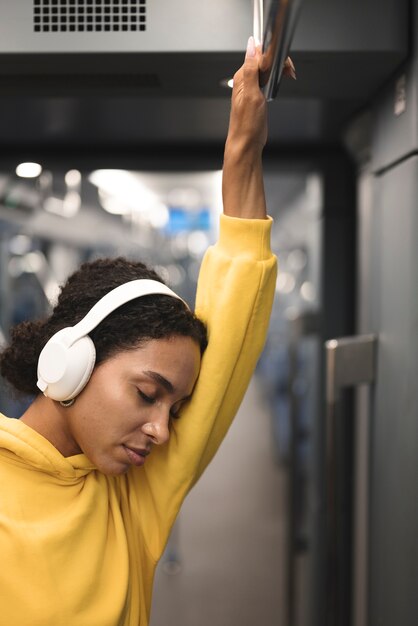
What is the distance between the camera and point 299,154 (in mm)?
2426

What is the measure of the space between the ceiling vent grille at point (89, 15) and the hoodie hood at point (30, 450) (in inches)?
32.0

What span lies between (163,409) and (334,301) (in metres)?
1.32

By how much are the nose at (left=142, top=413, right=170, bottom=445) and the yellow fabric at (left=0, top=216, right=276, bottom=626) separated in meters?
0.16

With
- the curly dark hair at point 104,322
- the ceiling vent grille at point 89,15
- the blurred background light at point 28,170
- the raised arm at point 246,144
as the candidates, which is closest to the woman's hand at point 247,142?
the raised arm at point 246,144

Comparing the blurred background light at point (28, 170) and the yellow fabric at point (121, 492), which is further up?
the blurred background light at point (28, 170)

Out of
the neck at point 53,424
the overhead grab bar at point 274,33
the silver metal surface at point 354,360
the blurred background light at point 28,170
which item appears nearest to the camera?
the overhead grab bar at point 274,33

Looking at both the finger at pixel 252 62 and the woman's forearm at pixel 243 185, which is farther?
the woman's forearm at pixel 243 185

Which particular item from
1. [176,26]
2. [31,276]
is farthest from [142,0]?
[31,276]

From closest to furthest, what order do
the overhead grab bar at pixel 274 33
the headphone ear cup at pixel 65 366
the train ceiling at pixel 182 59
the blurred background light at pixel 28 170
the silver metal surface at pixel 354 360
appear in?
the overhead grab bar at pixel 274 33 < the headphone ear cup at pixel 65 366 < the train ceiling at pixel 182 59 < the silver metal surface at pixel 354 360 < the blurred background light at pixel 28 170

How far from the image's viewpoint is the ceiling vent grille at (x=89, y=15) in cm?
147

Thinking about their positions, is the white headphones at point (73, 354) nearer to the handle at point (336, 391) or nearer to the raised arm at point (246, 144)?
the raised arm at point (246, 144)

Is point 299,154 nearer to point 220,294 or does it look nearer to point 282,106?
point 282,106

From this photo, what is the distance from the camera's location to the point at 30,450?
48.2 inches

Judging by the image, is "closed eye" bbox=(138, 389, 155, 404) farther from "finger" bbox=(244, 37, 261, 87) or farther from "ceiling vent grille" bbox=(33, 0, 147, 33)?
"ceiling vent grille" bbox=(33, 0, 147, 33)
